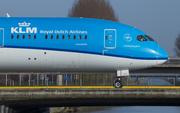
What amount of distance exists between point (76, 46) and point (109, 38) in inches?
129

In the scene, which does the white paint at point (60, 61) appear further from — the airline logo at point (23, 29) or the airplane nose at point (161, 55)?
the airline logo at point (23, 29)

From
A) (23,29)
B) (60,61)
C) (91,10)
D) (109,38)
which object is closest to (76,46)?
(60,61)

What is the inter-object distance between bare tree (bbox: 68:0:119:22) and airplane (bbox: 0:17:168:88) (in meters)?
49.7

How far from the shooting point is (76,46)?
34.2 meters

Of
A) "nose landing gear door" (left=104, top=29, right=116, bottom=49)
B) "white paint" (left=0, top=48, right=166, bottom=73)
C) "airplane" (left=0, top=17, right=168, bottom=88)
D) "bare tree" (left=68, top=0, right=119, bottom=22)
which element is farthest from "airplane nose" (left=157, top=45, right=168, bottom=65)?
"bare tree" (left=68, top=0, right=119, bottom=22)

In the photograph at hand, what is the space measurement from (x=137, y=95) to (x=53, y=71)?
343 inches

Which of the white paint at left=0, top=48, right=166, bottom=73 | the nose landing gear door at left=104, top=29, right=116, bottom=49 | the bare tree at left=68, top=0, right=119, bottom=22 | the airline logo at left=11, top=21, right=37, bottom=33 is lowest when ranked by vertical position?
the white paint at left=0, top=48, right=166, bottom=73

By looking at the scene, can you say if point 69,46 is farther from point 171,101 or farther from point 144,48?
point 171,101

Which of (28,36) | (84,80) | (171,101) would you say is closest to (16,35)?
(28,36)

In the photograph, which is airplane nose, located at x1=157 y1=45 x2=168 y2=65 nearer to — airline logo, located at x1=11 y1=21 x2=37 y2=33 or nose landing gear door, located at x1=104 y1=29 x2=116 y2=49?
nose landing gear door, located at x1=104 y1=29 x2=116 y2=49

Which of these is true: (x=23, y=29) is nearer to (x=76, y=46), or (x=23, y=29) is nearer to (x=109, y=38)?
(x=76, y=46)

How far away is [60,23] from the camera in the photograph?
35.1 m

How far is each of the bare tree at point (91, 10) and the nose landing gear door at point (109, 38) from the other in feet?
163

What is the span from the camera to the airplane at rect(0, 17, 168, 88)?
112 feet
